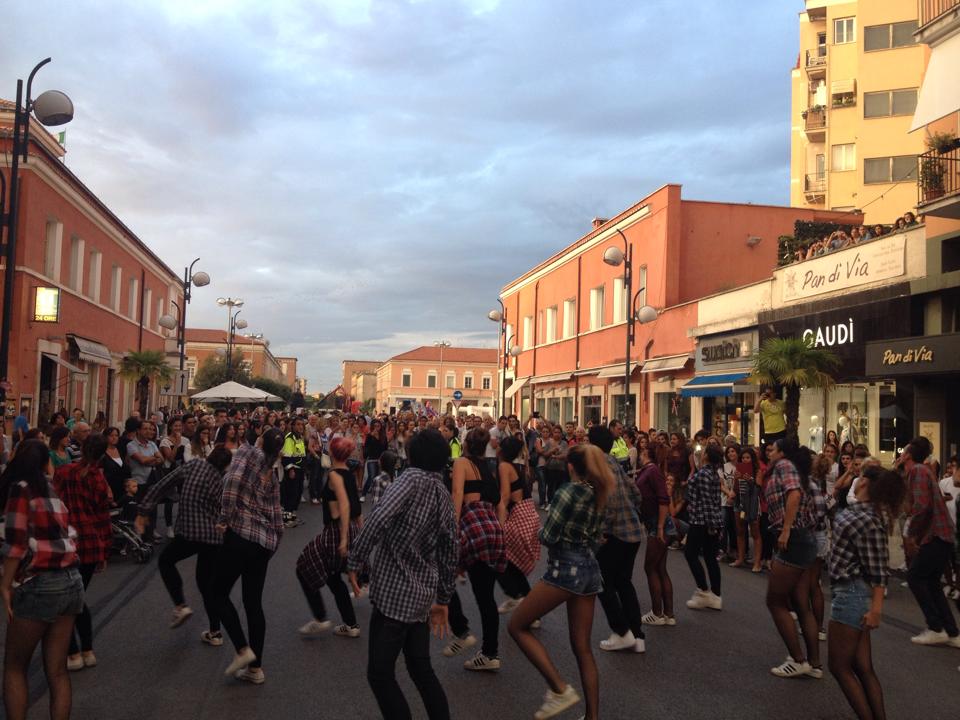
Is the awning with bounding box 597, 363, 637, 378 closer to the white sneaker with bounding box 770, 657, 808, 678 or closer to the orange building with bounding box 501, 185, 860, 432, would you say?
the orange building with bounding box 501, 185, 860, 432

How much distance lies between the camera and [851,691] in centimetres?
501

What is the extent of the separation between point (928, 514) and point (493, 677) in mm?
4169

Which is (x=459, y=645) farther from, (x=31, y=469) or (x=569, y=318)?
(x=569, y=318)

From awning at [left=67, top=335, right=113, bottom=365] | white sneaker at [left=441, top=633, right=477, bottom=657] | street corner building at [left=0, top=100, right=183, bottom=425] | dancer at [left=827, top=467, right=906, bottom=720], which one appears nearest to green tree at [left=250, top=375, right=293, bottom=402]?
street corner building at [left=0, top=100, right=183, bottom=425]

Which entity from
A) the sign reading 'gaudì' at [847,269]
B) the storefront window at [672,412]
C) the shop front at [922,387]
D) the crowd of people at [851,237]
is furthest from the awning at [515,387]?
the shop front at [922,387]

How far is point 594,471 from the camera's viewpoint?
5.30m

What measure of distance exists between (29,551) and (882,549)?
15.6 ft

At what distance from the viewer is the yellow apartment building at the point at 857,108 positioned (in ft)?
110

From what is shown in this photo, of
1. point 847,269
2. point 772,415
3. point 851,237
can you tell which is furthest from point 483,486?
point 851,237

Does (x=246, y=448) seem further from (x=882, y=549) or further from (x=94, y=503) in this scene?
(x=882, y=549)

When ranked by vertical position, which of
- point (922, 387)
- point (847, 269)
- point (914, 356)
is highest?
point (847, 269)

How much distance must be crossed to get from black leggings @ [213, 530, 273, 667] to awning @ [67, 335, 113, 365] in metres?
24.0

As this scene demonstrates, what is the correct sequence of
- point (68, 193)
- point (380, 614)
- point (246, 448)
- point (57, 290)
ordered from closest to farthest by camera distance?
1. point (380, 614)
2. point (246, 448)
3. point (57, 290)
4. point (68, 193)

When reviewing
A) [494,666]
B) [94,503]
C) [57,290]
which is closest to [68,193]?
[57,290]
